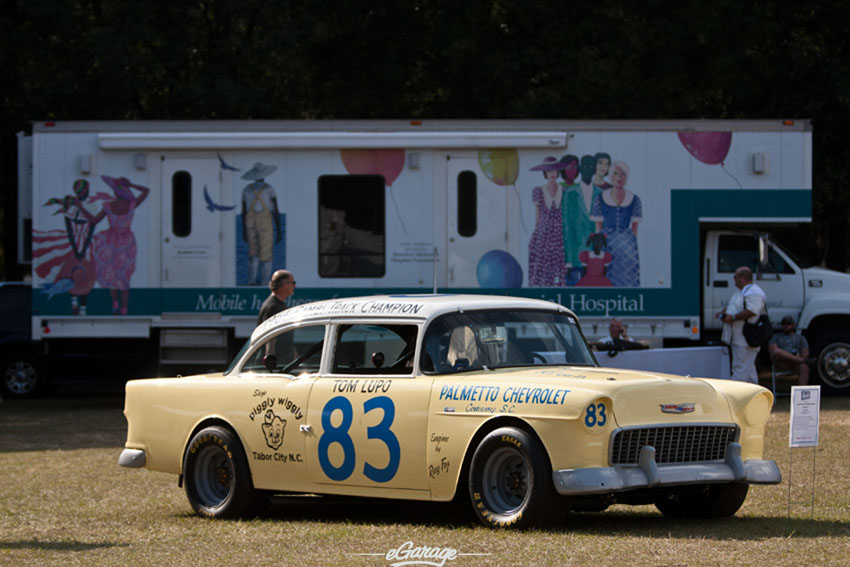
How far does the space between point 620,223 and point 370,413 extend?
390 inches

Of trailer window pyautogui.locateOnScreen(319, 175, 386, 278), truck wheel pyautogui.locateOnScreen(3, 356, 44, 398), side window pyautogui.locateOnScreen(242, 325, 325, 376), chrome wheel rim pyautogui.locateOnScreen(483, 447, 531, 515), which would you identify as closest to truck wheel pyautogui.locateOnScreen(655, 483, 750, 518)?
chrome wheel rim pyautogui.locateOnScreen(483, 447, 531, 515)

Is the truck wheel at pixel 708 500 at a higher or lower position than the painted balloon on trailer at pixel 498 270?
lower

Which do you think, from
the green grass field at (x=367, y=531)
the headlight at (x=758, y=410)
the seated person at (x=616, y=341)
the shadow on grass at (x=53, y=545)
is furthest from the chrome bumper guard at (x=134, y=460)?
the seated person at (x=616, y=341)

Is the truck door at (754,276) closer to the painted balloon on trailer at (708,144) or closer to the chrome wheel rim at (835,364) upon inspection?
the chrome wheel rim at (835,364)

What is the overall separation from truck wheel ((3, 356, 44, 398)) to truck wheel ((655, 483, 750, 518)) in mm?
14270

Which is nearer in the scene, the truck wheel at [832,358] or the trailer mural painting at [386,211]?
the trailer mural painting at [386,211]

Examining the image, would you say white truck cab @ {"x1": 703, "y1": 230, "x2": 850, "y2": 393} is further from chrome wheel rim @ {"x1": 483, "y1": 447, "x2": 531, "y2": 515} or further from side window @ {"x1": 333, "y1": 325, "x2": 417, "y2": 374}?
chrome wheel rim @ {"x1": 483, "y1": 447, "x2": 531, "y2": 515}

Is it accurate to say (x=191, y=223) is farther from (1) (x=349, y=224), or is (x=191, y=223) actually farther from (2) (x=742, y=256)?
(2) (x=742, y=256)

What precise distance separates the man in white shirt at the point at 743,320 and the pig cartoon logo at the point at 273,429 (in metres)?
8.67

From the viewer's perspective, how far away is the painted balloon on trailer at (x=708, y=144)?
1809cm

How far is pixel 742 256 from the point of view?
18.6 meters

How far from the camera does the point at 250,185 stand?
18484 mm

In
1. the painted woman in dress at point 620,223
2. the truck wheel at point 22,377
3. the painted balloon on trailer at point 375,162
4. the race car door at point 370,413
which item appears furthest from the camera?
the truck wheel at point 22,377

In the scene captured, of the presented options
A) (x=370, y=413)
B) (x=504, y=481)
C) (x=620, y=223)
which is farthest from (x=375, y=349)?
(x=620, y=223)
